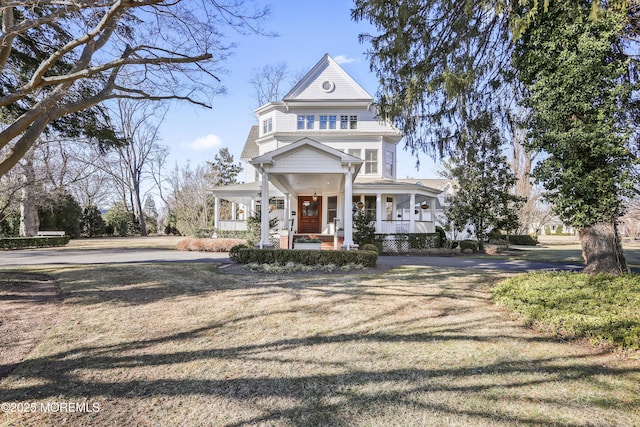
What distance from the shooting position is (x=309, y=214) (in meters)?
20.5

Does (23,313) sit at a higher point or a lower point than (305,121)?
lower

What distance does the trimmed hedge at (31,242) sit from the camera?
1792cm

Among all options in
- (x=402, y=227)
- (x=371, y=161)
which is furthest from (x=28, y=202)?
(x=402, y=227)

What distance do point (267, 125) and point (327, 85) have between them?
460 centimetres

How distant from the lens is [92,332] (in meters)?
4.90

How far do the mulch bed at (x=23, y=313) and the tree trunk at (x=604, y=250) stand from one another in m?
10.4

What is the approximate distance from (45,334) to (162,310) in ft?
5.25

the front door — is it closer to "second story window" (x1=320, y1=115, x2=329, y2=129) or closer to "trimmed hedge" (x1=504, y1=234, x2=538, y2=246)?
"second story window" (x1=320, y1=115, x2=329, y2=129)

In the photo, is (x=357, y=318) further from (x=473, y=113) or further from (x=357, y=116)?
(x=357, y=116)

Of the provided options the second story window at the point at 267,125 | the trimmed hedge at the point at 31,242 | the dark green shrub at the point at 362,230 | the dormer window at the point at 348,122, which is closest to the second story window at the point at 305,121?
the dormer window at the point at 348,122

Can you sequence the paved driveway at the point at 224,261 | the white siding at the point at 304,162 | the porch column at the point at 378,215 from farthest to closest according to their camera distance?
1. the porch column at the point at 378,215
2. the white siding at the point at 304,162
3. the paved driveway at the point at 224,261

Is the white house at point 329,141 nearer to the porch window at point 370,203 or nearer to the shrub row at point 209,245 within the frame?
the porch window at point 370,203

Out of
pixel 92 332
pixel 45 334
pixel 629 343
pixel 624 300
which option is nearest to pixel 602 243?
pixel 624 300

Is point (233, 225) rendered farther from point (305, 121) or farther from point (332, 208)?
point (305, 121)
